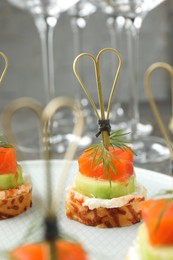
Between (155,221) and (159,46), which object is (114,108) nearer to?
(159,46)

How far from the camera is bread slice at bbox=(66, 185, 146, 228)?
116 centimetres

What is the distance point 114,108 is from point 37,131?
16.6 inches

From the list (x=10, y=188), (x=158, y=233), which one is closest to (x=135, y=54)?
(x=10, y=188)

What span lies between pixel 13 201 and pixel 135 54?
102 centimetres

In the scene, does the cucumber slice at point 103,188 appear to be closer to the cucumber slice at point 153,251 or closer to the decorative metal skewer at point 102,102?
the decorative metal skewer at point 102,102

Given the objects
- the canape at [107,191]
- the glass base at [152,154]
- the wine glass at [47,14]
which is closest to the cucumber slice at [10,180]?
the canape at [107,191]

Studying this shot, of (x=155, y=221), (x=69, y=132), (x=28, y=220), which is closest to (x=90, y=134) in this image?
(x=69, y=132)

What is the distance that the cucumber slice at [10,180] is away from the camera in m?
1.21

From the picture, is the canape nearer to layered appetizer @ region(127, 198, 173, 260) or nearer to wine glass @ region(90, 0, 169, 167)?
Result: layered appetizer @ region(127, 198, 173, 260)

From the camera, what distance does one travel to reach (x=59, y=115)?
2625 millimetres

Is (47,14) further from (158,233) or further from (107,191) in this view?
(158,233)

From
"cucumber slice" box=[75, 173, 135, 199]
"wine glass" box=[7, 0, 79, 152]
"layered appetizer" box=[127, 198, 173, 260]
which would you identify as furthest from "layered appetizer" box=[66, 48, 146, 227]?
"wine glass" box=[7, 0, 79, 152]

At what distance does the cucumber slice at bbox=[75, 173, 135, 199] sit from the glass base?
0.58 m

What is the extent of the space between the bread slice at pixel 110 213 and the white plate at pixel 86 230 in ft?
0.04
